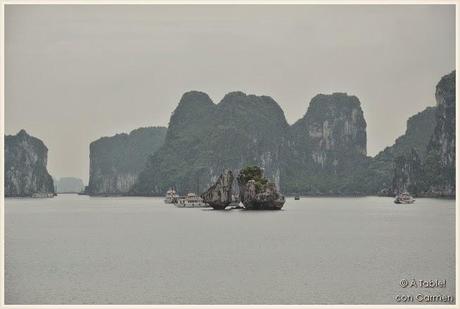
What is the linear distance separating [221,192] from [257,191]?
9.84m

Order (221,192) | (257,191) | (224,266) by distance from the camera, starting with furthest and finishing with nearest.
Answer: (221,192) → (257,191) → (224,266)

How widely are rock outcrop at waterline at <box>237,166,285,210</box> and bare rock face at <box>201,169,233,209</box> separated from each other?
2.16 m

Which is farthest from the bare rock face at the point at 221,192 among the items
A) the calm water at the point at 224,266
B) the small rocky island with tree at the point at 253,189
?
the calm water at the point at 224,266

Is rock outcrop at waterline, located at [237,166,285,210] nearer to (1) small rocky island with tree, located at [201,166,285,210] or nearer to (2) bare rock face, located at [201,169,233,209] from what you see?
(1) small rocky island with tree, located at [201,166,285,210]

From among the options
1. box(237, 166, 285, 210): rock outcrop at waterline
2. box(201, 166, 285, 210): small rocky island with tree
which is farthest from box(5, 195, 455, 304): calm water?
box(201, 166, 285, 210): small rocky island with tree

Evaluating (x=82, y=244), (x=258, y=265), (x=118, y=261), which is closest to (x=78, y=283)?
(x=118, y=261)

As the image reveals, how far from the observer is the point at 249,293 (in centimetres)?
2912

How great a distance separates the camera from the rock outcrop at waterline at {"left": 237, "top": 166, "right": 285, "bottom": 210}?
102 metres

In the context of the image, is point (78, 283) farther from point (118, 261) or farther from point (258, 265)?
point (258, 265)

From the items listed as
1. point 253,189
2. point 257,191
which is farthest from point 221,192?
point 257,191

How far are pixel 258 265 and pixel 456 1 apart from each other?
18.8 m

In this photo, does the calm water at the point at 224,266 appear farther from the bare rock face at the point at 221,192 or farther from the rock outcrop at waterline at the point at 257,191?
the bare rock face at the point at 221,192

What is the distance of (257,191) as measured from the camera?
10206 cm

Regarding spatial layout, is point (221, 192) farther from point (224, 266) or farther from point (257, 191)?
point (224, 266)
